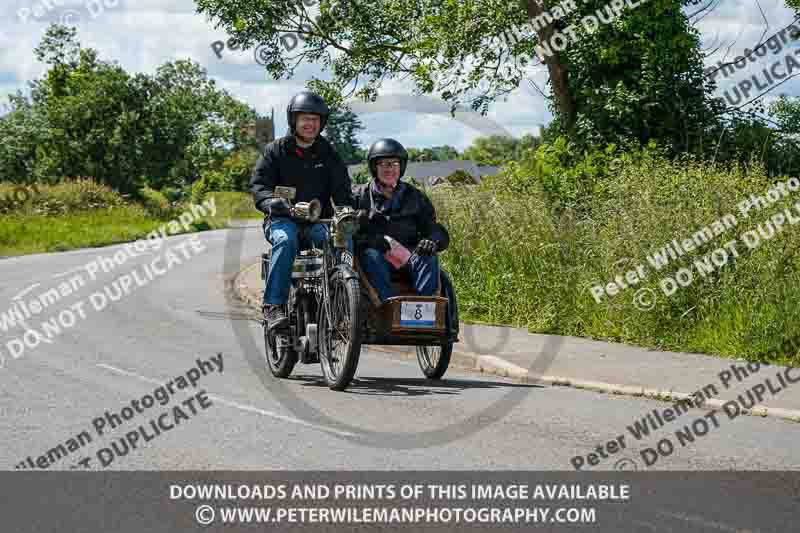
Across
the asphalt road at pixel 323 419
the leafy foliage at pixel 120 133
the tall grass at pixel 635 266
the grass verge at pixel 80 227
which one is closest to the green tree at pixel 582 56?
the tall grass at pixel 635 266

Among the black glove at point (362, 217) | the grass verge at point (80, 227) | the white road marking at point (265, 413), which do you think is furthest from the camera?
the grass verge at point (80, 227)

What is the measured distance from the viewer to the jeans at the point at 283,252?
995 centimetres

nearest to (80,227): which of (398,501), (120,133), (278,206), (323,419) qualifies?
(120,133)

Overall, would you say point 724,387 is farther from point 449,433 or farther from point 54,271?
point 54,271

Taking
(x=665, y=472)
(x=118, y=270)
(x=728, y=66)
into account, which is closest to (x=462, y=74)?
(x=728, y=66)

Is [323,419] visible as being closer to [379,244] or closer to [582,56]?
[379,244]

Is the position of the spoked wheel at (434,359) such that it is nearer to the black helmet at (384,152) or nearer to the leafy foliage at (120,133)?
the black helmet at (384,152)

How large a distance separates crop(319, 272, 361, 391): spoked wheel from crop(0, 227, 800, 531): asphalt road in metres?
0.20

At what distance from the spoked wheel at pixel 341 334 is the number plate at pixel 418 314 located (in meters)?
0.52

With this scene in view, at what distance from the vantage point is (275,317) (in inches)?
396

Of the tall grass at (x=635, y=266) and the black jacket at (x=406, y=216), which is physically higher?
the black jacket at (x=406, y=216)

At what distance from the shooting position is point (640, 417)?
8453 millimetres

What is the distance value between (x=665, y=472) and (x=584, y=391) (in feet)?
11.2

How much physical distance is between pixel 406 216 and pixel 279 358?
6.21 ft
